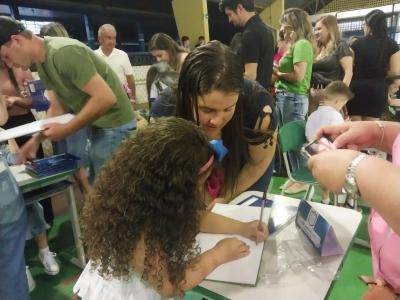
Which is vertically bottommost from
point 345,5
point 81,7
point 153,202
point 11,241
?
point 11,241

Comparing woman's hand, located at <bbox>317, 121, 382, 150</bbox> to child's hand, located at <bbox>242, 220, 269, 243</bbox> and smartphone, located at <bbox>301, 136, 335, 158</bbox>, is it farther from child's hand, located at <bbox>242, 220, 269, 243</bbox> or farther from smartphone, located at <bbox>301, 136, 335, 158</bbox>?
child's hand, located at <bbox>242, 220, 269, 243</bbox>

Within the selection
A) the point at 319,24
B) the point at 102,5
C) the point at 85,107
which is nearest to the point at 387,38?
the point at 319,24

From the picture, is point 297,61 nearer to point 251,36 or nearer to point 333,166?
point 251,36

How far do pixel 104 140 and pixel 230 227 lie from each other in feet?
3.50

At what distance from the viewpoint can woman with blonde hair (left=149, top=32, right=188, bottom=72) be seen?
2.88m

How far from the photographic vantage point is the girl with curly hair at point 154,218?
29.1 inches

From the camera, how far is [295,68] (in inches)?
99.9

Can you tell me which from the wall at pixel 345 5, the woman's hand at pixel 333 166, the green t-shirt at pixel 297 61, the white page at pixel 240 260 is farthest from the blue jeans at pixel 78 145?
the wall at pixel 345 5

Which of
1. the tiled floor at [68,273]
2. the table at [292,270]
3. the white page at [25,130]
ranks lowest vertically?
the tiled floor at [68,273]

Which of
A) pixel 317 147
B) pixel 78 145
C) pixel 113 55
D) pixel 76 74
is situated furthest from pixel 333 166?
pixel 113 55

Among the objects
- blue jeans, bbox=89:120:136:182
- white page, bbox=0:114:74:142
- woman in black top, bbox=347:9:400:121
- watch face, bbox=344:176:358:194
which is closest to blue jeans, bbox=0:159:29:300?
white page, bbox=0:114:74:142

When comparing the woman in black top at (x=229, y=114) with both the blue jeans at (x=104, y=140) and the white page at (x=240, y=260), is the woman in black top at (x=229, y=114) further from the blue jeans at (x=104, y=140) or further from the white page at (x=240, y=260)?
the blue jeans at (x=104, y=140)

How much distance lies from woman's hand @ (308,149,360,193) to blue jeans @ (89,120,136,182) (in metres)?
1.27

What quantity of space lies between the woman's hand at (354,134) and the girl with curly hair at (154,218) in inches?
12.5
